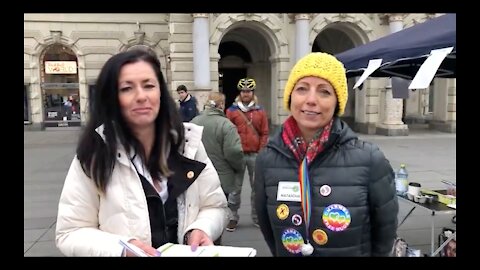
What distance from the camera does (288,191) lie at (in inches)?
73.9

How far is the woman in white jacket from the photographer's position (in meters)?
1.66

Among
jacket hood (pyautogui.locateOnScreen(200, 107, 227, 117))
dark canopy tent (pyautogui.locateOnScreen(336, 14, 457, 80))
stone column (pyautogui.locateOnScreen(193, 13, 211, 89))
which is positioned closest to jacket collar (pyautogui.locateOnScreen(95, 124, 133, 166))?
dark canopy tent (pyautogui.locateOnScreen(336, 14, 457, 80))

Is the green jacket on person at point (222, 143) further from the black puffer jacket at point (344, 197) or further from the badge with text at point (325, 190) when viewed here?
the badge with text at point (325, 190)

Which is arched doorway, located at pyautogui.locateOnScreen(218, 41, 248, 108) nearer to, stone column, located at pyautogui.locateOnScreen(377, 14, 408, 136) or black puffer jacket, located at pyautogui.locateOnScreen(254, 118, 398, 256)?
stone column, located at pyautogui.locateOnScreen(377, 14, 408, 136)

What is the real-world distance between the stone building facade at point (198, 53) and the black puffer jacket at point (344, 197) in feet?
45.4

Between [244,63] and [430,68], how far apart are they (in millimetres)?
18743

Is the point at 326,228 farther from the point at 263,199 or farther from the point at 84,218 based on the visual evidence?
the point at 84,218

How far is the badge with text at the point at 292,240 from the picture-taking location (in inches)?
73.4

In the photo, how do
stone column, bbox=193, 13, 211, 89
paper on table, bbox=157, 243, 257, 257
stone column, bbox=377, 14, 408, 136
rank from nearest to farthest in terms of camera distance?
paper on table, bbox=157, 243, 257, 257, stone column, bbox=193, 13, 211, 89, stone column, bbox=377, 14, 408, 136

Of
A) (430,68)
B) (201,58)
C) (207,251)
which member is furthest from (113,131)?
(201,58)

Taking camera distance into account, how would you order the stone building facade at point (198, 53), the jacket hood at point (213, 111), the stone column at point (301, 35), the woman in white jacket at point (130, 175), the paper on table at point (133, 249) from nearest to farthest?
the paper on table at point (133, 249) → the woman in white jacket at point (130, 175) → the jacket hood at point (213, 111) → the stone building facade at point (198, 53) → the stone column at point (301, 35)

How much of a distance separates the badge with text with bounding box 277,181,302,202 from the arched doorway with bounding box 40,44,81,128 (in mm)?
18663

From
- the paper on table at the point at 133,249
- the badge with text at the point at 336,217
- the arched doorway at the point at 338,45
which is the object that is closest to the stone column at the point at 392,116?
the arched doorway at the point at 338,45

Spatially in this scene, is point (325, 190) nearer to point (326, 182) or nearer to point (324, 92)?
point (326, 182)
